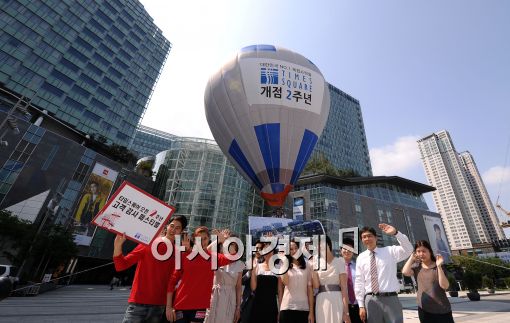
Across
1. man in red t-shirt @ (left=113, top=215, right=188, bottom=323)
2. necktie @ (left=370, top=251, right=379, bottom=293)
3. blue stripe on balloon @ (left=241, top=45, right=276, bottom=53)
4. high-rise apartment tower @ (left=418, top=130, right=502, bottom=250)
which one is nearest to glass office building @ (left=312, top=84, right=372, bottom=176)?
high-rise apartment tower @ (left=418, top=130, right=502, bottom=250)

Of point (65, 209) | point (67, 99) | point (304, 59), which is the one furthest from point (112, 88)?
point (304, 59)

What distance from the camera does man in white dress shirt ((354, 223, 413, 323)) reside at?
394 centimetres

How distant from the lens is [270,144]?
16.7 meters

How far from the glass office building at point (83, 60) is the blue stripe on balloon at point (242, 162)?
144 feet

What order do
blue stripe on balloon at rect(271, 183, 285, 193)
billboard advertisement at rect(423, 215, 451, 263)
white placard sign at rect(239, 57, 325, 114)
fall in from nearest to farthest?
1. white placard sign at rect(239, 57, 325, 114)
2. blue stripe on balloon at rect(271, 183, 285, 193)
3. billboard advertisement at rect(423, 215, 451, 263)

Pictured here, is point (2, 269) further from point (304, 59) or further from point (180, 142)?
point (180, 142)

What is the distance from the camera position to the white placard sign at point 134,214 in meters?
3.87

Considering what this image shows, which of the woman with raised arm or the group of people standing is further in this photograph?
the woman with raised arm

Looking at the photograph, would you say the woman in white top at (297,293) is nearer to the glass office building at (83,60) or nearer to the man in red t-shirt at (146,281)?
the man in red t-shirt at (146,281)

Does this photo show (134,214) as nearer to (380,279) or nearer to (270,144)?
(380,279)

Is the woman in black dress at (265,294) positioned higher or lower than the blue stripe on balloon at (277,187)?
lower

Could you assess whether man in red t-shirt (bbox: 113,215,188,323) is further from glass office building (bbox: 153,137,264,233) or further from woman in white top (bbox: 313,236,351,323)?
glass office building (bbox: 153,137,264,233)

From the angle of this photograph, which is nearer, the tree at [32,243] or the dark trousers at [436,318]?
the dark trousers at [436,318]

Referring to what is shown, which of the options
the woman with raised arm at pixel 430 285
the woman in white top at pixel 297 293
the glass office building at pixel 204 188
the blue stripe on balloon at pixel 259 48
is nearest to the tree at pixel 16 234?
the glass office building at pixel 204 188
